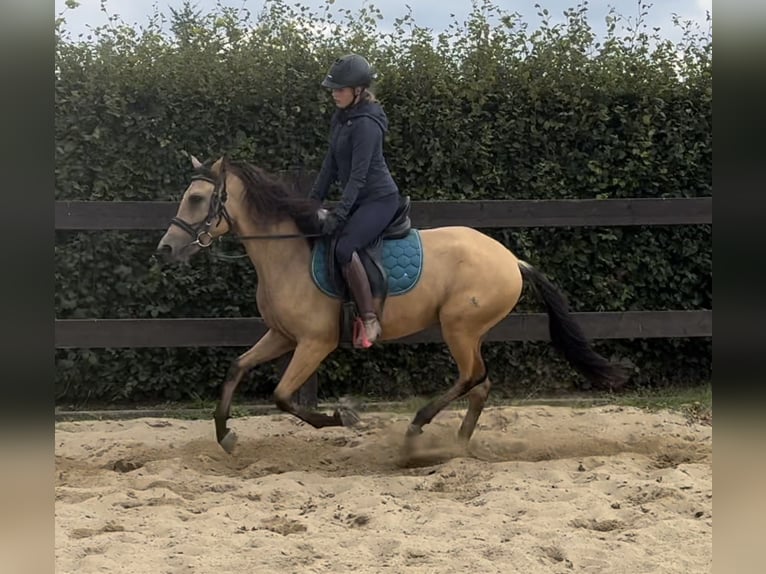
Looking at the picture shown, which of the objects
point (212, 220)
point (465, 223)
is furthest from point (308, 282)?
point (465, 223)

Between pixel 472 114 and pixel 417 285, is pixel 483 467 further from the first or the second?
pixel 472 114

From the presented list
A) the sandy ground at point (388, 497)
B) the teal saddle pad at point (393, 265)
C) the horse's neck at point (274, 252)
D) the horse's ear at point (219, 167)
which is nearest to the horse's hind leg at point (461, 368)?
A: the sandy ground at point (388, 497)

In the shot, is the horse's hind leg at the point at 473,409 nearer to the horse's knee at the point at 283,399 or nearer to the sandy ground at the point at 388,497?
the sandy ground at the point at 388,497

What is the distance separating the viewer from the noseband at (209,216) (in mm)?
4148

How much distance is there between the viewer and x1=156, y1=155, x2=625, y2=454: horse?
428 cm

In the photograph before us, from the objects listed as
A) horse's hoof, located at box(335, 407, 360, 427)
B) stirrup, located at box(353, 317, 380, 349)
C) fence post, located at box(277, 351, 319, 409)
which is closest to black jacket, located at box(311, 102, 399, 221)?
stirrup, located at box(353, 317, 380, 349)

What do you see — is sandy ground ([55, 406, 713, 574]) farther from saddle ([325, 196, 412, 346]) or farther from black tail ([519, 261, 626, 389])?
saddle ([325, 196, 412, 346])

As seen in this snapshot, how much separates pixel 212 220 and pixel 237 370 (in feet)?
2.80

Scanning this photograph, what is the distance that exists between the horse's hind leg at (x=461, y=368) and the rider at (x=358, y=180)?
51 centimetres

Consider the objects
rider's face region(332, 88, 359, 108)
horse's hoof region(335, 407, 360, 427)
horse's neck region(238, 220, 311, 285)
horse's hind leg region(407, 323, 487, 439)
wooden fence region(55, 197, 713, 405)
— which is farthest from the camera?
wooden fence region(55, 197, 713, 405)

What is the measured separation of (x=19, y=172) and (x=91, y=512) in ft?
10.3

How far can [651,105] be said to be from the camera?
6137mm

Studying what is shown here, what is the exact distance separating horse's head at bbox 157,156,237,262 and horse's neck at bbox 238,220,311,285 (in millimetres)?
156

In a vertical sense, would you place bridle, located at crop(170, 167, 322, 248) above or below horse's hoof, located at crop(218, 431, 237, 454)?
above
